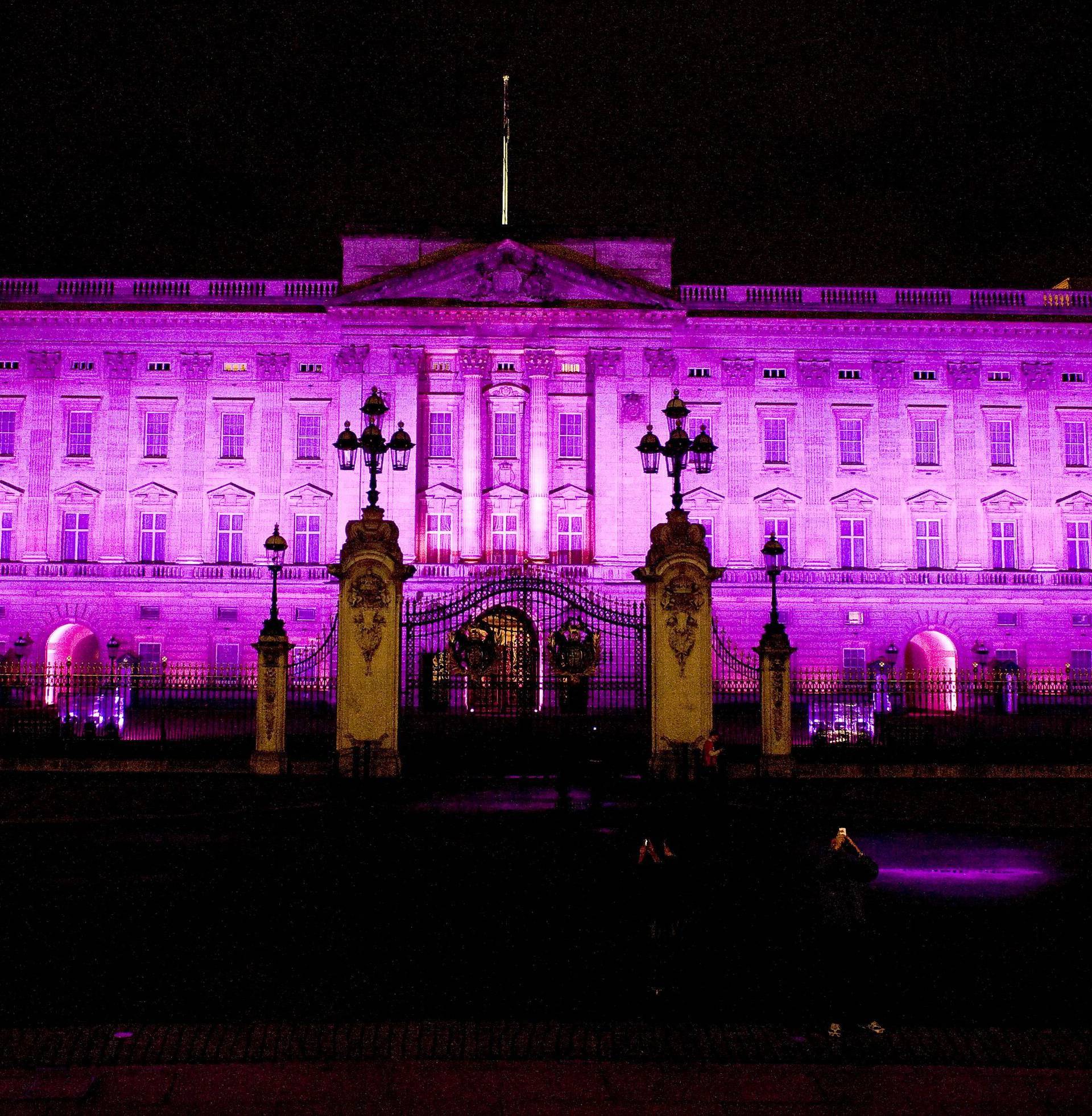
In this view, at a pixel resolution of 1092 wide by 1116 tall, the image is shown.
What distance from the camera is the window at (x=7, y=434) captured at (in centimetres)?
4644

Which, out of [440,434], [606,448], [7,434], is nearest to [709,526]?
[606,448]

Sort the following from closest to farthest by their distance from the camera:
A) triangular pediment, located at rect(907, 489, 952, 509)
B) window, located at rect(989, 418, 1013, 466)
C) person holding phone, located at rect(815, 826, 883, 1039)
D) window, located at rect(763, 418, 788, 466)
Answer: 1. person holding phone, located at rect(815, 826, 883, 1039)
2. triangular pediment, located at rect(907, 489, 952, 509)
3. window, located at rect(763, 418, 788, 466)
4. window, located at rect(989, 418, 1013, 466)

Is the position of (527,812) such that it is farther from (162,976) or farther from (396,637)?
(162,976)

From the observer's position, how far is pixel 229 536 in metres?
46.0

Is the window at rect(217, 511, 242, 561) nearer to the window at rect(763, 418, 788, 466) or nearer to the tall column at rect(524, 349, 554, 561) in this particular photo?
the tall column at rect(524, 349, 554, 561)

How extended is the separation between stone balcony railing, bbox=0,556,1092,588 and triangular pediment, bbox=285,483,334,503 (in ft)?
10.4

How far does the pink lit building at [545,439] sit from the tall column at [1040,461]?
0.36 ft

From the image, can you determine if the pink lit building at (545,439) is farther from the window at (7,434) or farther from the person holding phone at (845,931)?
the person holding phone at (845,931)

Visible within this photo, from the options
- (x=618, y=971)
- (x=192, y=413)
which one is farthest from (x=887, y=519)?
(x=618, y=971)

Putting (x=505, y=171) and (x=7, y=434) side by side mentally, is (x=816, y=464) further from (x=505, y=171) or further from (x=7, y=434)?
(x=7, y=434)

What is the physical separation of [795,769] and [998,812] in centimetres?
407

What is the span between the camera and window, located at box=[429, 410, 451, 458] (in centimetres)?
4581

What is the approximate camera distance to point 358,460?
44.2 metres

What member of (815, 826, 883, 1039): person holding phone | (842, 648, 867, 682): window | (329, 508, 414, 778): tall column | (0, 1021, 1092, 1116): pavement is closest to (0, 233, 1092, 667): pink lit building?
(842, 648, 867, 682): window
